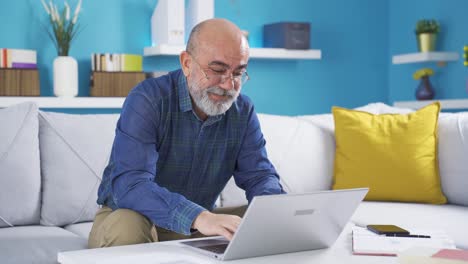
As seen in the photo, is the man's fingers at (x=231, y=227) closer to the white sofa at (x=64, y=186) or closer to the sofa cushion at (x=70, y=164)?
the white sofa at (x=64, y=186)

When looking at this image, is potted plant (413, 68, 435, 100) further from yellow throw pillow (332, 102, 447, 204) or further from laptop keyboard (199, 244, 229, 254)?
laptop keyboard (199, 244, 229, 254)

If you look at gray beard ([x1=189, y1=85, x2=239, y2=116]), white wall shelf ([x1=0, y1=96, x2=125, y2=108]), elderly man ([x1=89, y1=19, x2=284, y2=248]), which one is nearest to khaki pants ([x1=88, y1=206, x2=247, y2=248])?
elderly man ([x1=89, y1=19, x2=284, y2=248])

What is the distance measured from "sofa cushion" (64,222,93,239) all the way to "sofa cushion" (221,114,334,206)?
837 mm

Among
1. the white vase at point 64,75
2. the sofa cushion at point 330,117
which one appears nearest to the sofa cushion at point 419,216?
the sofa cushion at point 330,117

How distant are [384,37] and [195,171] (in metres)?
3.64

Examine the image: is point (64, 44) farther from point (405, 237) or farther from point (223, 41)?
point (405, 237)

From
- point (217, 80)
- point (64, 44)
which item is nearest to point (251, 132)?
point (217, 80)

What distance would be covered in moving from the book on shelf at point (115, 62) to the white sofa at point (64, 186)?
5.61 ft

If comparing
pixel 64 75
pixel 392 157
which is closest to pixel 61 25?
pixel 64 75

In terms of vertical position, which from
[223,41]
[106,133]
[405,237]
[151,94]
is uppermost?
[223,41]

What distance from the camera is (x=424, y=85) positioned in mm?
4863

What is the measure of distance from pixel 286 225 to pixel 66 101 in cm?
292

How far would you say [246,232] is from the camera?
59.9 inches

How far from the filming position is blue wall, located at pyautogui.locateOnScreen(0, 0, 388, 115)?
4.38 metres
